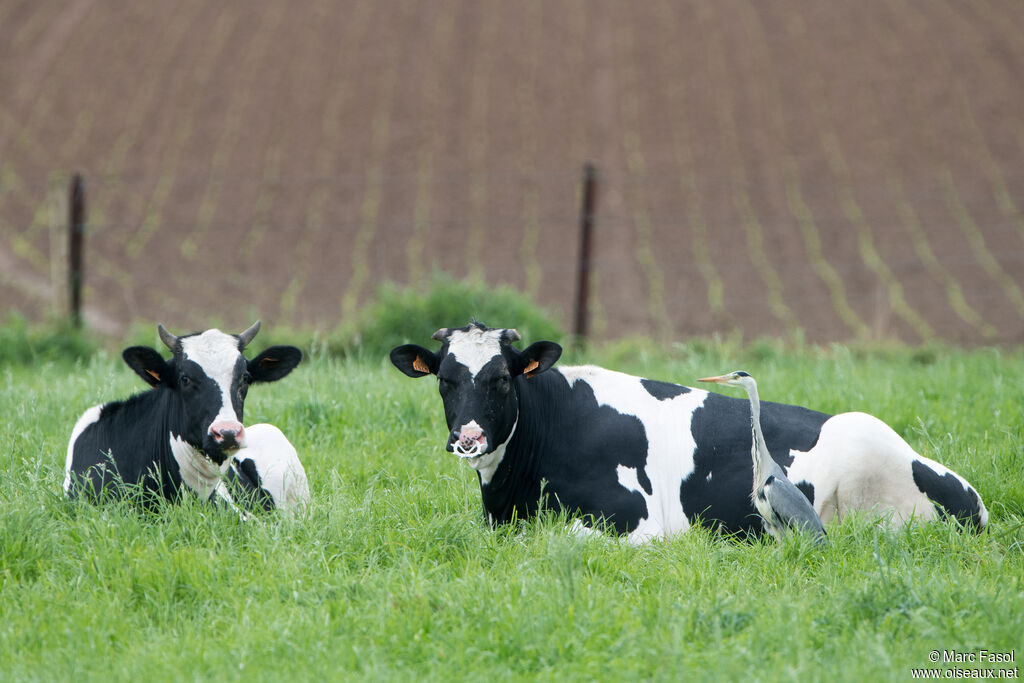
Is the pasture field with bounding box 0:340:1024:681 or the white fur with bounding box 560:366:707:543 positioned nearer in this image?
the pasture field with bounding box 0:340:1024:681

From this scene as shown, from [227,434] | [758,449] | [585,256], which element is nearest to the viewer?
[227,434]

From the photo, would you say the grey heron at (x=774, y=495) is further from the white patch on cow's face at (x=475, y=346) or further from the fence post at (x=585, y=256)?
the fence post at (x=585, y=256)

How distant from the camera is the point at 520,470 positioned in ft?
19.1

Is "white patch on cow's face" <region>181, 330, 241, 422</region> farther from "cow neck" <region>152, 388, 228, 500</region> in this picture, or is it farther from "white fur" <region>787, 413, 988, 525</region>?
"white fur" <region>787, 413, 988, 525</region>

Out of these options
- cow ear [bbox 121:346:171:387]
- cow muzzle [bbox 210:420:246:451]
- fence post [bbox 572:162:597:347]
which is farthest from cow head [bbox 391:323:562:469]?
fence post [bbox 572:162:597:347]

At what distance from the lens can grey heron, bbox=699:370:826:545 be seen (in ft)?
16.9

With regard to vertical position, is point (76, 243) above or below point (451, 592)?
above

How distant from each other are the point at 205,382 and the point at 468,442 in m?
1.39

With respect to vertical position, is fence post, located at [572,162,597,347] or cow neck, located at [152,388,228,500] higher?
fence post, located at [572,162,597,347]

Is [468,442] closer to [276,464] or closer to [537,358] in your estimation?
[537,358]

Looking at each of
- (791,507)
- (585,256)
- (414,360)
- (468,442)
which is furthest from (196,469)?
(585,256)

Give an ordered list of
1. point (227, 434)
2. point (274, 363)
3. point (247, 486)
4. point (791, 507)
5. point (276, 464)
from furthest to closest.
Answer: point (276, 464) → point (247, 486) → point (274, 363) → point (791, 507) → point (227, 434)

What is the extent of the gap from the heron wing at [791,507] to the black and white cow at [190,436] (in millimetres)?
2387

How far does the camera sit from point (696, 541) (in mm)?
5363
